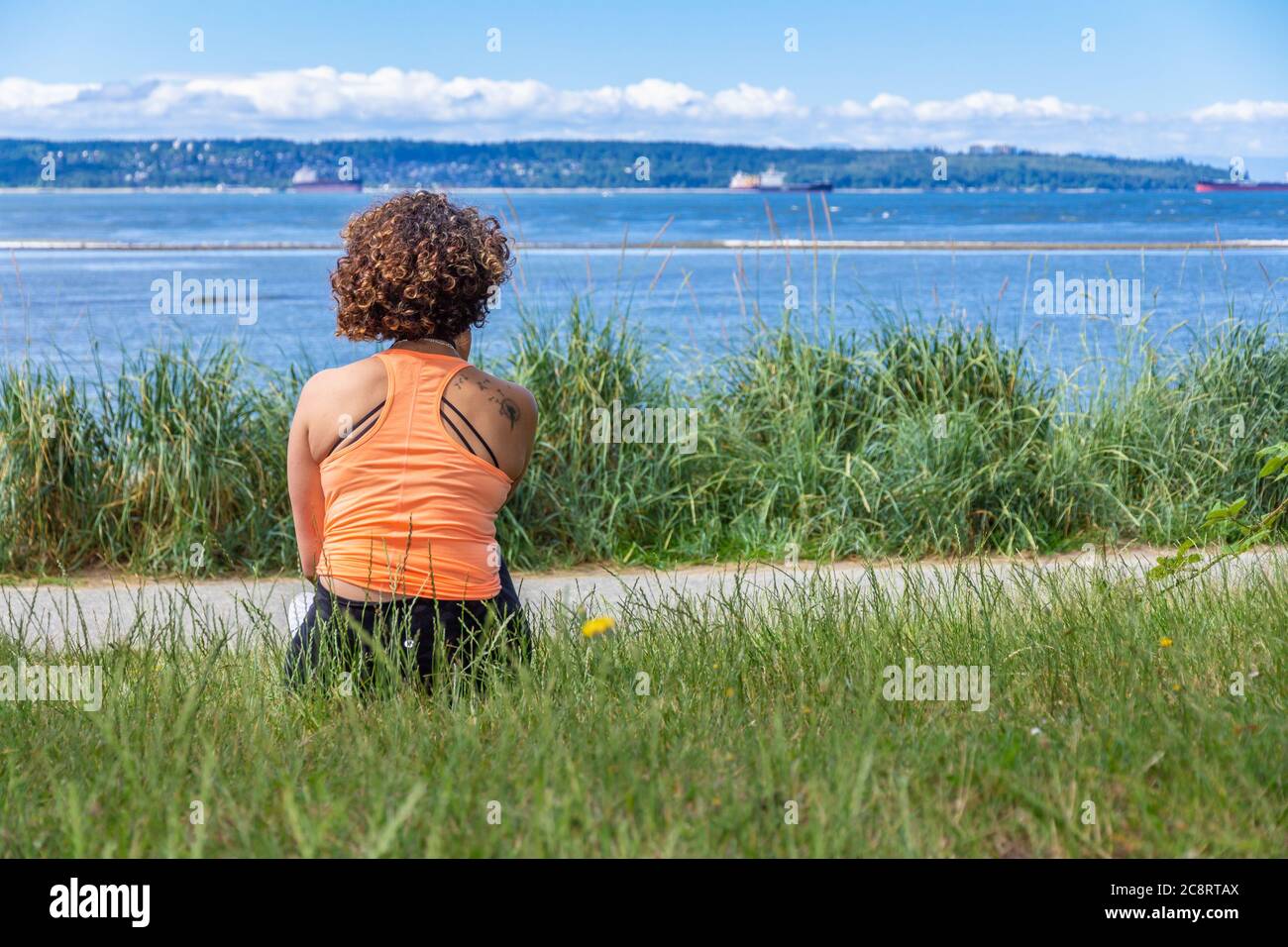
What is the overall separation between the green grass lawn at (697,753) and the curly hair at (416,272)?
3.31ft

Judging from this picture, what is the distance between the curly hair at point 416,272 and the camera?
3945 millimetres

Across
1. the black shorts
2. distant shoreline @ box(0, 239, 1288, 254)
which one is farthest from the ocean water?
the black shorts

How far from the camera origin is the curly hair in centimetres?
395

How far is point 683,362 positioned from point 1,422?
161 inches

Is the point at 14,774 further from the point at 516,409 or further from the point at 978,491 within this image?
the point at 978,491

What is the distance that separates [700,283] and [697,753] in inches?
1019

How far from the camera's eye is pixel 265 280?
104 feet

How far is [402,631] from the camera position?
3.69 metres

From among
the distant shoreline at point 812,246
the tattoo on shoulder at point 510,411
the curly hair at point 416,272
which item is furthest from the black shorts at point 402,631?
the distant shoreline at point 812,246

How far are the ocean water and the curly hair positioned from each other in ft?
1.49

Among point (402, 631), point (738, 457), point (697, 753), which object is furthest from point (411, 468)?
point (738, 457)

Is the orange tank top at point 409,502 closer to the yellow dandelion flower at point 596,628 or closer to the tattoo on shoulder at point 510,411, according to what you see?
the tattoo on shoulder at point 510,411

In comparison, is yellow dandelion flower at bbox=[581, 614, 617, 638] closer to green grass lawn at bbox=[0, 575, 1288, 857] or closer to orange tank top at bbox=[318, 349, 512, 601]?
green grass lawn at bbox=[0, 575, 1288, 857]
